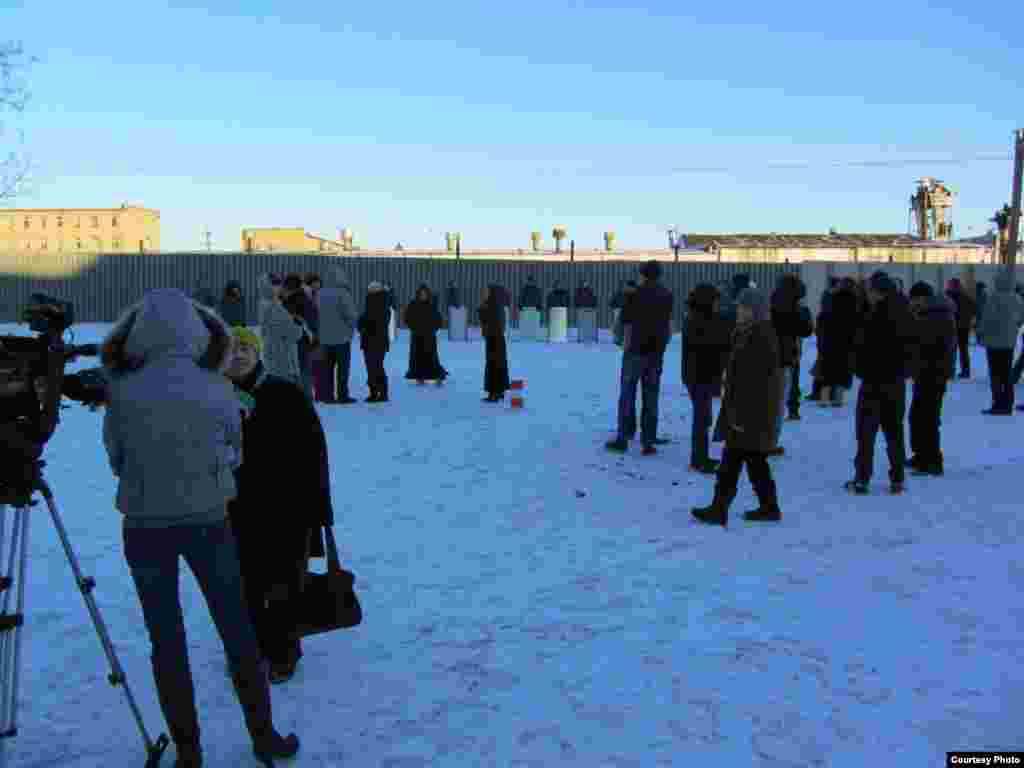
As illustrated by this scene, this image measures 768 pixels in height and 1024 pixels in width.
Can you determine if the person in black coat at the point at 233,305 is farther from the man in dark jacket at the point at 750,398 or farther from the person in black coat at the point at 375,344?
the man in dark jacket at the point at 750,398

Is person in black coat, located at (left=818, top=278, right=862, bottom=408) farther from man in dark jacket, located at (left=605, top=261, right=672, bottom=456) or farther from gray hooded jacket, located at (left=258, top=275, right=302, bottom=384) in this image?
gray hooded jacket, located at (left=258, top=275, right=302, bottom=384)

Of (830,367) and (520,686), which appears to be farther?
(830,367)

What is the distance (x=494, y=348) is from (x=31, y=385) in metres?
10.8

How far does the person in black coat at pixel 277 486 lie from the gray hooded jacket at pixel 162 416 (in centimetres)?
61

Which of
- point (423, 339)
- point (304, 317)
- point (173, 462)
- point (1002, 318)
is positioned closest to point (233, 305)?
point (423, 339)

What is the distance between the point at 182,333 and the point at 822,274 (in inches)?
1208

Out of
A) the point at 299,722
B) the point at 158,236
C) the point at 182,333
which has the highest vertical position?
the point at 158,236

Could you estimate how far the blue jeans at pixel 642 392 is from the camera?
9711 mm

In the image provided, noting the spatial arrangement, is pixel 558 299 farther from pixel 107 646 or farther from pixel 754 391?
pixel 107 646

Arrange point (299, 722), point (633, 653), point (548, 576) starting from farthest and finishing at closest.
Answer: point (548, 576), point (633, 653), point (299, 722)

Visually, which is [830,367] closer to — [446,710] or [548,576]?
[548,576]

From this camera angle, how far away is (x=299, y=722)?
4.02 meters

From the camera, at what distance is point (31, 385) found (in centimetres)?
331

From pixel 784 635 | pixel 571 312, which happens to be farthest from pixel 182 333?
pixel 571 312
